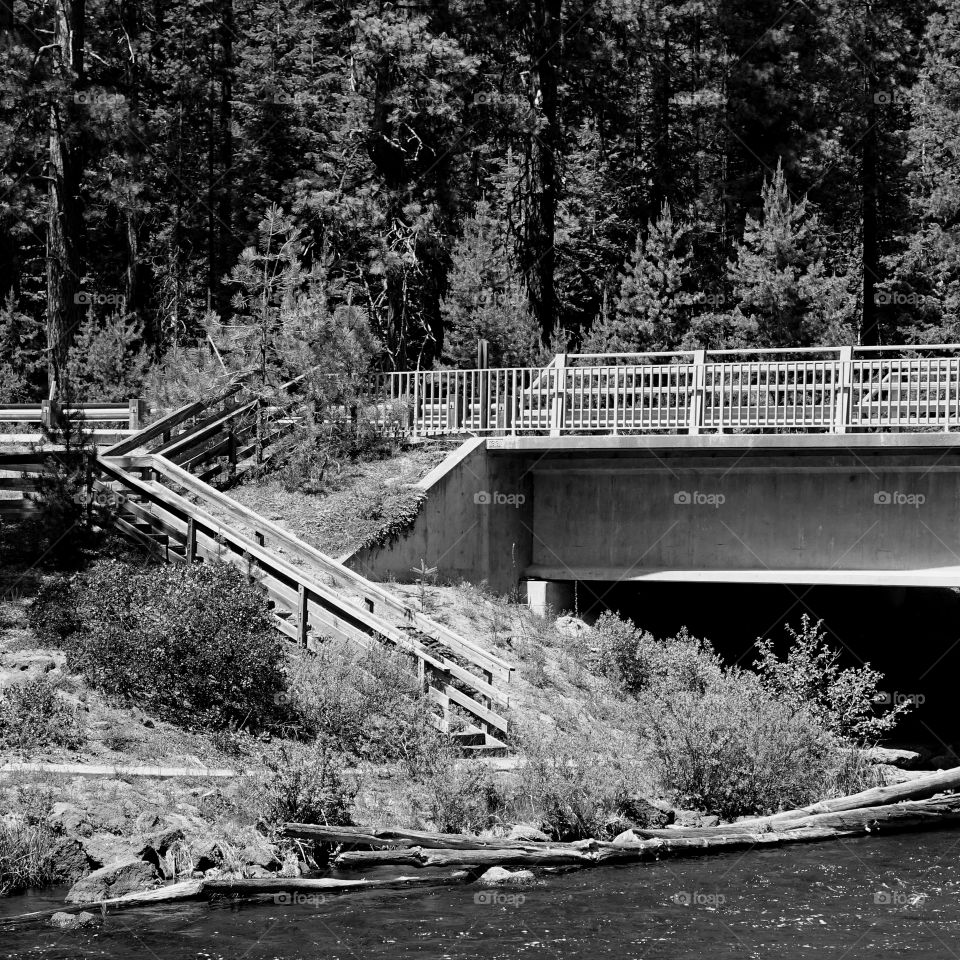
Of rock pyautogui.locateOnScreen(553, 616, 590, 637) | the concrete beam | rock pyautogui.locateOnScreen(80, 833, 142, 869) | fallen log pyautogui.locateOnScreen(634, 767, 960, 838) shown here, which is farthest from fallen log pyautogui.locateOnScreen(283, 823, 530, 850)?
the concrete beam

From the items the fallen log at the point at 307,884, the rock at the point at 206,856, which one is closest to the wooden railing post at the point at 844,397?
the fallen log at the point at 307,884

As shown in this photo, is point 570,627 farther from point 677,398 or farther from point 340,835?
point 340,835

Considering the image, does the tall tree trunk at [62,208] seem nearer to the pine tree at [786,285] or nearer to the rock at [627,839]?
the rock at [627,839]

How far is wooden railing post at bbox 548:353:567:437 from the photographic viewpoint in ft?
80.3

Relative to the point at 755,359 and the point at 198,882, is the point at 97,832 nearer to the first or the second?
the point at 198,882

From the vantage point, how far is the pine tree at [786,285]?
119ft

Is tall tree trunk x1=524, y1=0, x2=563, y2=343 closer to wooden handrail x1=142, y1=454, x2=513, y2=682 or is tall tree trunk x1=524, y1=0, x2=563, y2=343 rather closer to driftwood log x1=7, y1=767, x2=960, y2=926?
wooden handrail x1=142, y1=454, x2=513, y2=682

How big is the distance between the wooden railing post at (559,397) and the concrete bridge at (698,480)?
25mm

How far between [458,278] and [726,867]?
80.0 ft

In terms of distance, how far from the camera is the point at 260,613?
18078 millimetres

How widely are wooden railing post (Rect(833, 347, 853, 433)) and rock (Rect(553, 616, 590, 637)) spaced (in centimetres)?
534

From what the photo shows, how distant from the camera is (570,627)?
2444 cm

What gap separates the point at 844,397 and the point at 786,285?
14.3m

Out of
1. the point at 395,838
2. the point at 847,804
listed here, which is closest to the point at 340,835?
the point at 395,838
